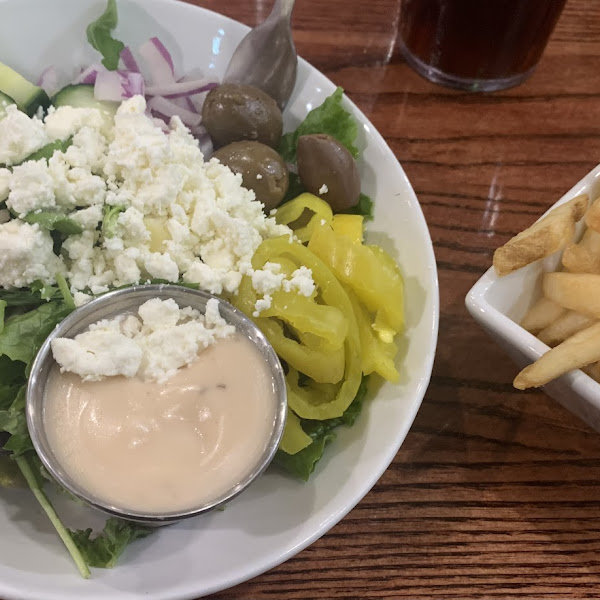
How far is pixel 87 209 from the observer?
143 cm

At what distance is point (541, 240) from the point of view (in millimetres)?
1411

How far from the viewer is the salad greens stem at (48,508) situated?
4.32 ft

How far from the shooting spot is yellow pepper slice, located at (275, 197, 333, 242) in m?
1.70

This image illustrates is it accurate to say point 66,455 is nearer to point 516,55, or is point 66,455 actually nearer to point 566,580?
point 566,580

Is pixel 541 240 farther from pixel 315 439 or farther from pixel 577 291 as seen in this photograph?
pixel 315 439

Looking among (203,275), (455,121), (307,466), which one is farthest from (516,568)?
(455,121)

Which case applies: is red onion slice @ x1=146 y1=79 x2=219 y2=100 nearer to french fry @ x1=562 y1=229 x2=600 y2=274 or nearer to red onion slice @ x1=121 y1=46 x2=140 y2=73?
red onion slice @ x1=121 y1=46 x2=140 y2=73

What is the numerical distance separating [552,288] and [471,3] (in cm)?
106

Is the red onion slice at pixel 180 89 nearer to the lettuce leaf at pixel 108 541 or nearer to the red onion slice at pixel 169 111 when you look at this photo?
the red onion slice at pixel 169 111

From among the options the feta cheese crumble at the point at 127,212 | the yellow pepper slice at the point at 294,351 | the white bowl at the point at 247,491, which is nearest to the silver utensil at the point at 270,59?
the white bowl at the point at 247,491

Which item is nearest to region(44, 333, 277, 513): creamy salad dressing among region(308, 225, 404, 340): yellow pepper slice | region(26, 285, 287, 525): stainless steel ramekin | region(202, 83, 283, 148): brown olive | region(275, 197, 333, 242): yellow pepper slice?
region(26, 285, 287, 525): stainless steel ramekin

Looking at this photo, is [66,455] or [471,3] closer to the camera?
[66,455]

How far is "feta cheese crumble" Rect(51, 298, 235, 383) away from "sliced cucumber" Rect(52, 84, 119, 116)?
0.71 meters

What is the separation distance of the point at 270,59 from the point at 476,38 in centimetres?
74
